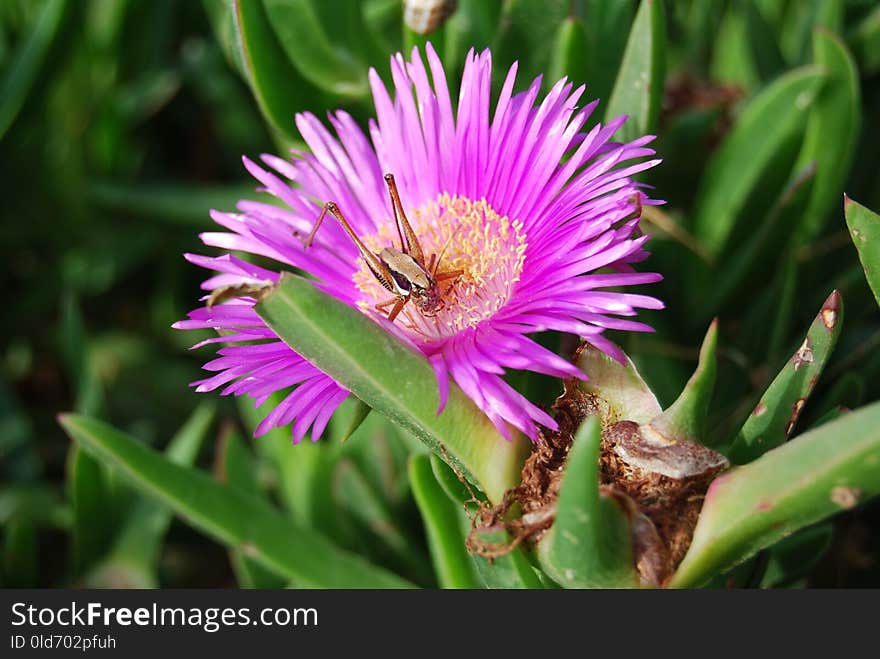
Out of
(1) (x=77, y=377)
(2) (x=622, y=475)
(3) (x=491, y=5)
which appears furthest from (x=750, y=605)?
(1) (x=77, y=377)

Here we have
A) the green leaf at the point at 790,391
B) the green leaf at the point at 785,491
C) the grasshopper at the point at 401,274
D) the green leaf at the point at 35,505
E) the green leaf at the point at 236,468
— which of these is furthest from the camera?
the green leaf at the point at 35,505

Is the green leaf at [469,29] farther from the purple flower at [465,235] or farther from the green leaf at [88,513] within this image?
the green leaf at [88,513]

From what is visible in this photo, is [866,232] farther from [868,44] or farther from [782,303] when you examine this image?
[868,44]

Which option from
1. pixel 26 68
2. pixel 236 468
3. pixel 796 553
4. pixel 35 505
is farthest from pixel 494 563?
pixel 26 68

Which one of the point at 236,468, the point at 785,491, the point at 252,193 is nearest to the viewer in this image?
the point at 785,491

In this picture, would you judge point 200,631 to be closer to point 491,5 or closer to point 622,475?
point 622,475

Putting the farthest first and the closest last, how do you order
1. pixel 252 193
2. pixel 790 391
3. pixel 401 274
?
pixel 252 193
pixel 401 274
pixel 790 391

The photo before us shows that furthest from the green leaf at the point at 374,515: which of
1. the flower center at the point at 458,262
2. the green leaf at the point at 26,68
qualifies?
the green leaf at the point at 26,68
